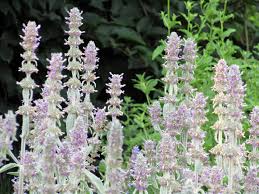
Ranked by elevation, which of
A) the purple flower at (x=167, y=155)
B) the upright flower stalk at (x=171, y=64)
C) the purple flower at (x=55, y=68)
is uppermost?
the upright flower stalk at (x=171, y=64)

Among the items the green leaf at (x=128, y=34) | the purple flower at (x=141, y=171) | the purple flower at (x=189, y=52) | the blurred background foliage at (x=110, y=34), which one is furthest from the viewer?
the green leaf at (x=128, y=34)

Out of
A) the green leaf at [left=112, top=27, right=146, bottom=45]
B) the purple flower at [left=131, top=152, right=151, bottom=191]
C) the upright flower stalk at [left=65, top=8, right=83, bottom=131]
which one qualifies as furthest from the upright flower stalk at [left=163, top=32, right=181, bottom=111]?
the green leaf at [left=112, top=27, right=146, bottom=45]

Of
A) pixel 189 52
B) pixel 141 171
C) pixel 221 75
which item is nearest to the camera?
pixel 141 171

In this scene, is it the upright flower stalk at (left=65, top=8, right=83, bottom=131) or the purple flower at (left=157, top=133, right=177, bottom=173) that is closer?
the purple flower at (left=157, top=133, right=177, bottom=173)

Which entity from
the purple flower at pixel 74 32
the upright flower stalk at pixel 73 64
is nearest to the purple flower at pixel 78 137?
the upright flower stalk at pixel 73 64

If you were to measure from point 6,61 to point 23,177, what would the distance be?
3.06m

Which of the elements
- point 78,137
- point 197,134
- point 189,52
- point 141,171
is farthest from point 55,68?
point 189,52

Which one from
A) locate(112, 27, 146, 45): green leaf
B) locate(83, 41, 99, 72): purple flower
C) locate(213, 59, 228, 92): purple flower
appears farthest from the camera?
locate(112, 27, 146, 45): green leaf

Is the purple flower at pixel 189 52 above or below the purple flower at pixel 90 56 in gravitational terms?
above

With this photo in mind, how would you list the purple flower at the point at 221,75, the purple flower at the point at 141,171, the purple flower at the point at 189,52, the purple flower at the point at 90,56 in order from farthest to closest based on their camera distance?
the purple flower at the point at 189,52 < the purple flower at the point at 90,56 < the purple flower at the point at 221,75 < the purple flower at the point at 141,171

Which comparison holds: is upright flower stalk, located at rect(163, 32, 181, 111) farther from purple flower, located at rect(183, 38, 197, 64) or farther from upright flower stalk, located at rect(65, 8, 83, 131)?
upright flower stalk, located at rect(65, 8, 83, 131)

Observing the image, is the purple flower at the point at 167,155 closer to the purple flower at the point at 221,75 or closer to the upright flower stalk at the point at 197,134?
the upright flower stalk at the point at 197,134

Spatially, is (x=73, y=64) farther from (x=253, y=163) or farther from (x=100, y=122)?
(x=253, y=163)

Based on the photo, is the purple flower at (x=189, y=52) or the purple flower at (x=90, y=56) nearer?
the purple flower at (x=90, y=56)
